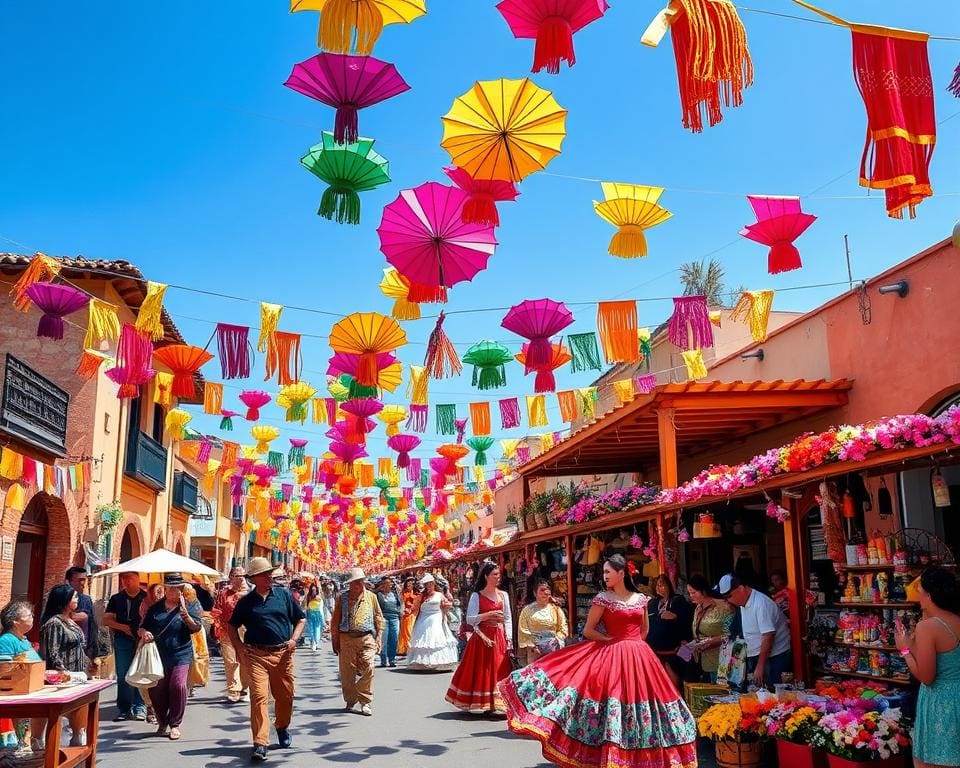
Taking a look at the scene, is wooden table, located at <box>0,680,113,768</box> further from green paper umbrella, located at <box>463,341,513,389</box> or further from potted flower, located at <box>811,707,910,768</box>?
green paper umbrella, located at <box>463,341,513,389</box>

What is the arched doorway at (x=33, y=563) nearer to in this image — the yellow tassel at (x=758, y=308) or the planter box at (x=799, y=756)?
the yellow tassel at (x=758, y=308)

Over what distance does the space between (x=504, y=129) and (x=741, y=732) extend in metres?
5.95

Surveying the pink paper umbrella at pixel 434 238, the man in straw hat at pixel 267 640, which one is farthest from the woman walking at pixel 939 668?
the pink paper umbrella at pixel 434 238

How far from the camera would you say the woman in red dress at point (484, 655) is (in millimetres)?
11422

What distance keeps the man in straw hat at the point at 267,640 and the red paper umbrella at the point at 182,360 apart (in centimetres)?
677

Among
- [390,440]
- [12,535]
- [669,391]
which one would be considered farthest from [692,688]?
[390,440]

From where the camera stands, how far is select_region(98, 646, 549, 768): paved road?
28.4ft

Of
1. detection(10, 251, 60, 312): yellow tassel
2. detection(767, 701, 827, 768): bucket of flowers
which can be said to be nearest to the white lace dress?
detection(10, 251, 60, 312): yellow tassel

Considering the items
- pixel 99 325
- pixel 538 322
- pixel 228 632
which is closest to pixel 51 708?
pixel 99 325

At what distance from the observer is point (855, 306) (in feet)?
43.6

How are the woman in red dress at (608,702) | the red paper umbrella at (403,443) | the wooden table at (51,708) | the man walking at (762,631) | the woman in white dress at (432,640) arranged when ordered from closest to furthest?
the wooden table at (51,708), the woman in red dress at (608,702), the man walking at (762,631), the woman in white dress at (432,640), the red paper umbrella at (403,443)

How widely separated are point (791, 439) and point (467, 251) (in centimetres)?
681

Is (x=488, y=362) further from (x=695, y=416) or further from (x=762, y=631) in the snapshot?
(x=762, y=631)

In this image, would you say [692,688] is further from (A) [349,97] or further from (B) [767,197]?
(A) [349,97]
